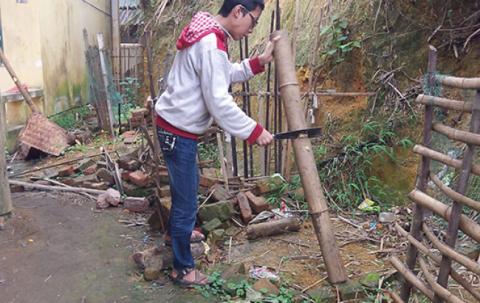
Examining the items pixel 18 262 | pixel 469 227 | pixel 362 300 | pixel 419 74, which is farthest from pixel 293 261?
pixel 419 74

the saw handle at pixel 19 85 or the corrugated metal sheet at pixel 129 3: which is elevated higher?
the corrugated metal sheet at pixel 129 3

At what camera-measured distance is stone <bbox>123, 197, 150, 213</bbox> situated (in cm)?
424

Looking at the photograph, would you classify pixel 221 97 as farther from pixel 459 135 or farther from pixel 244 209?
pixel 244 209

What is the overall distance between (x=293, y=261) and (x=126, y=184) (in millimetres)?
2143

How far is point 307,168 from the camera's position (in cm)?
280

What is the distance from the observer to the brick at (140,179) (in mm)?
4520

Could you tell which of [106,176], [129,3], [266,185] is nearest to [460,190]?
[266,185]

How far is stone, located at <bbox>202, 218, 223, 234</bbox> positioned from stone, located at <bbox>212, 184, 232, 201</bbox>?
0.22 meters

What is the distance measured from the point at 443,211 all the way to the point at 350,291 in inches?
35.5

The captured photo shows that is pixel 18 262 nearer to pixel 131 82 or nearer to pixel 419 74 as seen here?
pixel 419 74

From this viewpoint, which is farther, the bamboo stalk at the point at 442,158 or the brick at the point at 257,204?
the brick at the point at 257,204

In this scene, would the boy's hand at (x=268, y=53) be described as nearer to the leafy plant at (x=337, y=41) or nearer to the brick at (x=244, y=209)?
the brick at (x=244, y=209)

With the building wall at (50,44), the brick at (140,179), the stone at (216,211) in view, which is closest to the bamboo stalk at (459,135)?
the stone at (216,211)

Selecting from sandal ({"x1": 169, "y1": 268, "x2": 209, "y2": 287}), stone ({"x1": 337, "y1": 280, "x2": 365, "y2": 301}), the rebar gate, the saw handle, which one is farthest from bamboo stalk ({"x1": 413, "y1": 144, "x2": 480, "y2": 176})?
the saw handle
